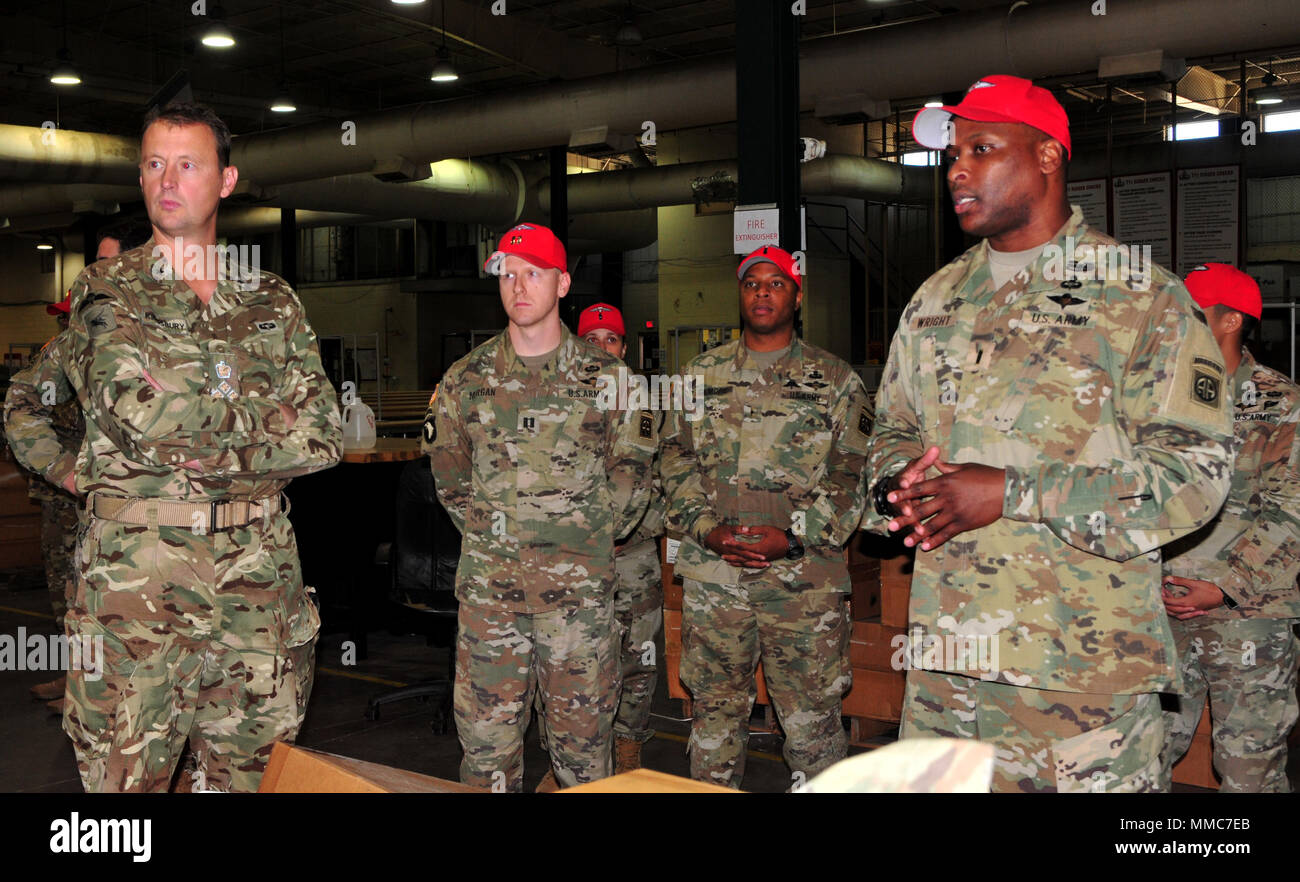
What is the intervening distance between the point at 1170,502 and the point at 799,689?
1.76 metres

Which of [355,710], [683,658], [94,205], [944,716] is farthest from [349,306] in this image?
[944,716]

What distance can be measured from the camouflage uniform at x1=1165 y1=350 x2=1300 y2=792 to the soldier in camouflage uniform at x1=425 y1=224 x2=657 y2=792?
1.58 metres

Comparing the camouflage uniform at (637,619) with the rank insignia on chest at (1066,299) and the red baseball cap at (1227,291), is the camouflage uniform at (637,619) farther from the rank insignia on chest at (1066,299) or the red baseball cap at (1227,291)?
the rank insignia on chest at (1066,299)

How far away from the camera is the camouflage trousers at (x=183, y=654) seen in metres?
2.10

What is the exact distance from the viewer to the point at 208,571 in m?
2.17

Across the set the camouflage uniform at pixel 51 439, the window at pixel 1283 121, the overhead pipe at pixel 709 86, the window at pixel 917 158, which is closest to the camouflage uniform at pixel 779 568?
the camouflage uniform at pixel 51 439

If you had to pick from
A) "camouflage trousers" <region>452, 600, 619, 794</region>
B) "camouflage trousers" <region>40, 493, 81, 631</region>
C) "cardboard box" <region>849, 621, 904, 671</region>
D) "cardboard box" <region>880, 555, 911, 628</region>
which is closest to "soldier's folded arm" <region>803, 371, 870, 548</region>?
"camouflage trousers" <region>452, 600, 619, 794</region>

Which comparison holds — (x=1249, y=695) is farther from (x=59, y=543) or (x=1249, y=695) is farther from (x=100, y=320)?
(x=59, y=543)

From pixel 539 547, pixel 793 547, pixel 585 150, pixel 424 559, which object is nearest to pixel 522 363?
pixel 539 547

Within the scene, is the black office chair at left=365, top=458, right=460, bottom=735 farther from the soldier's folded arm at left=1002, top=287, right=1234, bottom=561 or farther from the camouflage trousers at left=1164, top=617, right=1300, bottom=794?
the soldier's folded arm at left=1002, top=287, right=1234, bottom=561

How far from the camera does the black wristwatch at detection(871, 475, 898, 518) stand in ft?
6.44

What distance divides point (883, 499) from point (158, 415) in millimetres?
1329
